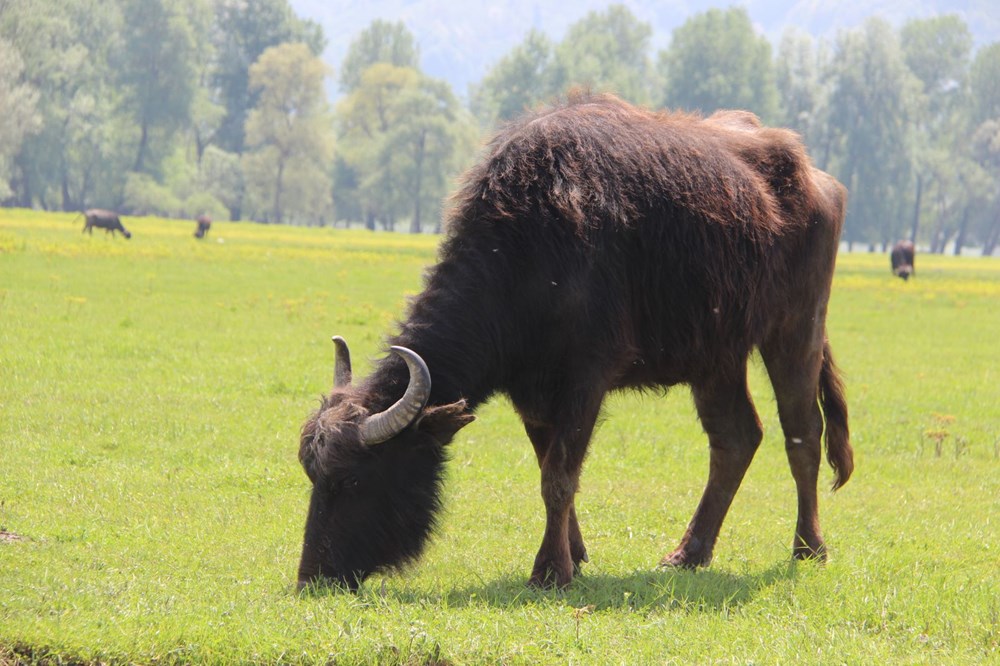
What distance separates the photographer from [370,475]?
641cm

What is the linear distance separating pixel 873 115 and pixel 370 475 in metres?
98.3

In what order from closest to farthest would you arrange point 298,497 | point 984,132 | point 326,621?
point 326,621 → point 298,497 → point 984,132

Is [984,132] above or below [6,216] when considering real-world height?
above

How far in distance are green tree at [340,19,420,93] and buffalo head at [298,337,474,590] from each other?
122 meters

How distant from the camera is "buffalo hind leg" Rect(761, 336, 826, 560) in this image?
8102mm

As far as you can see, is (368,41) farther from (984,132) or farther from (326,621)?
(326,621)

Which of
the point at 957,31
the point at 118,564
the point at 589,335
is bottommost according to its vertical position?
the point at 118,564

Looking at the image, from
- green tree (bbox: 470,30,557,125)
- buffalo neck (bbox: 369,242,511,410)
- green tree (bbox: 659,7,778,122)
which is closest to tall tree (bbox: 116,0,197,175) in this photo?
green tree (bbox: 470,30,557,125)

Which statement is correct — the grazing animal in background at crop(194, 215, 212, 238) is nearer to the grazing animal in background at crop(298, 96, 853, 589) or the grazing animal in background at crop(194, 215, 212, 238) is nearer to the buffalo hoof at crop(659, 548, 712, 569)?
the grazing animal in background at crop(298, 96, 853, 589)

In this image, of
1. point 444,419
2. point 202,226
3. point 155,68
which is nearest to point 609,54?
point 155,68

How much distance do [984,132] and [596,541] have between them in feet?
343

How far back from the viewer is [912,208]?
104m

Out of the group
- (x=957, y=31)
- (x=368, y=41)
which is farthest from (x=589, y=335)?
(x=368, y=41)

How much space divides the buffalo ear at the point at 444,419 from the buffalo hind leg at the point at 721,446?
6.96 feet
